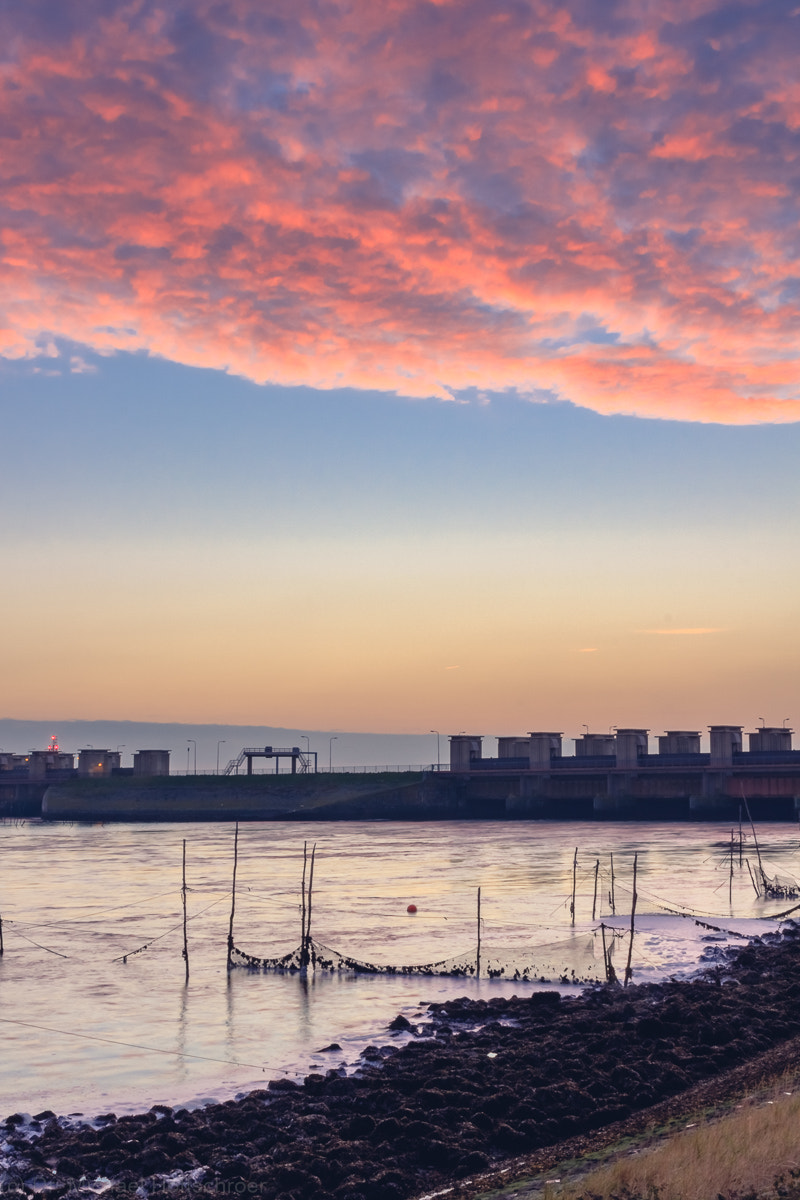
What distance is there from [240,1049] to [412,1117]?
1035 cm

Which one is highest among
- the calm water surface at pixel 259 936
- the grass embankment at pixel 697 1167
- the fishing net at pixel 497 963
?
the grass embankment at pixel 697 1167

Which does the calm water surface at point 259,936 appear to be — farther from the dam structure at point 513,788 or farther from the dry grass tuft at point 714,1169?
the dam structure at point 513,788

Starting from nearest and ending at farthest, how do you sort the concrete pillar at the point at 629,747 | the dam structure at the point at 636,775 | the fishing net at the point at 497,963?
the fishing net at the point at 497,963, the dam structure at the point at 636,775, the concrete pillar at the point at 629,747

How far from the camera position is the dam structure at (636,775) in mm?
147875

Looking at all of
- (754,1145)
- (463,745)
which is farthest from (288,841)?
(754,1145)

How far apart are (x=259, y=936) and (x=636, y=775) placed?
10726cm

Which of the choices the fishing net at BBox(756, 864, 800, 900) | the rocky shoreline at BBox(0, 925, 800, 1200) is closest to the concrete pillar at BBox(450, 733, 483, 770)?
the fishing net at BBox(756, 864, 800, 900)

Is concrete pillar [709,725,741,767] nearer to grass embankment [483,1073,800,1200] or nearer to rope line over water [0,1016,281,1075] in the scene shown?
rope line over water [0,1016,281,1075]

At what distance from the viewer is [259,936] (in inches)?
2315

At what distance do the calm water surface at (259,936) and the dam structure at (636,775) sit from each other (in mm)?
27246

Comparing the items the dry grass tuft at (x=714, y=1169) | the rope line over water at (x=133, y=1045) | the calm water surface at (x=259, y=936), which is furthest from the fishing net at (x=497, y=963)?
the dry grass tuft at (x=714, y=1169)

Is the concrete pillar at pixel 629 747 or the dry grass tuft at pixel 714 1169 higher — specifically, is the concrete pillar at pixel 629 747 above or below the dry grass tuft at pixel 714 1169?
above

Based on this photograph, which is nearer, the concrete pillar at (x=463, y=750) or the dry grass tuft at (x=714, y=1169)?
the dry grass tuft at (x=714, y=1169)

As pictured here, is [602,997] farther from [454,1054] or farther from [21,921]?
[21,921]
